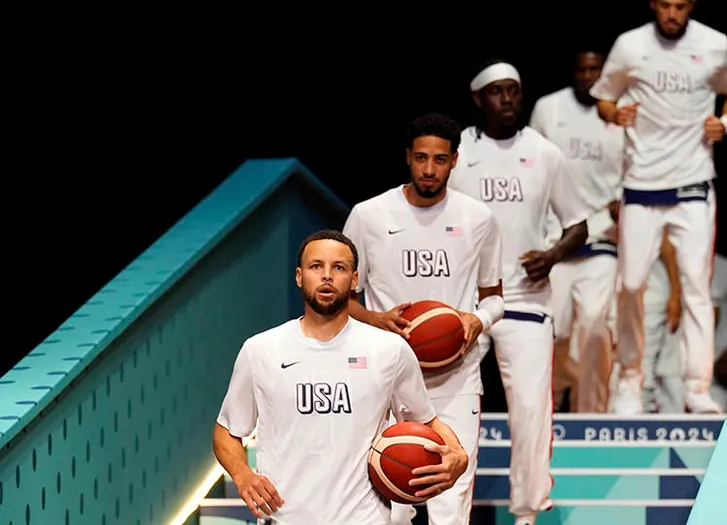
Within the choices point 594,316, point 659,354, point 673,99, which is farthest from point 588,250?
point 659,354

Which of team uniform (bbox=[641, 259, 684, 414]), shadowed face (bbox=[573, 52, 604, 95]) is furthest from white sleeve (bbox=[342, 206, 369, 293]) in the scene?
team uniform (bbox=[641, 259, 684, 414])

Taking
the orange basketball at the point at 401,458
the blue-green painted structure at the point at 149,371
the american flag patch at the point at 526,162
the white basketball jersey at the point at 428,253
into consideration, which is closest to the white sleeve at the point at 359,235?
the white basketball jersey at the point at 428,253

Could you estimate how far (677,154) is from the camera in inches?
287

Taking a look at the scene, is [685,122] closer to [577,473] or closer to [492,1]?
[577,473]

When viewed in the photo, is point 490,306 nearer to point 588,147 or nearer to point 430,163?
point 430,163

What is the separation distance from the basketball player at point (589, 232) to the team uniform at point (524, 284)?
1865mm

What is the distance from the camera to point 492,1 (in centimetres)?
1062

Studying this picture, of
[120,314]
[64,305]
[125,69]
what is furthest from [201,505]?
[125,69]

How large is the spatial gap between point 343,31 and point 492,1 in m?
1.14

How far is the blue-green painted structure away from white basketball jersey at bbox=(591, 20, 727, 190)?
76.9 inches

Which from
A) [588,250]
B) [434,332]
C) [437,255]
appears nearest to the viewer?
[434,332]

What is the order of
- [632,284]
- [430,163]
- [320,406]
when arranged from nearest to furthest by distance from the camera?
[320,406], [430,163], [632,284]

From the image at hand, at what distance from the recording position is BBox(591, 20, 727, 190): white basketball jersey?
23.9ft

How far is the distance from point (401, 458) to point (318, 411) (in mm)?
304
